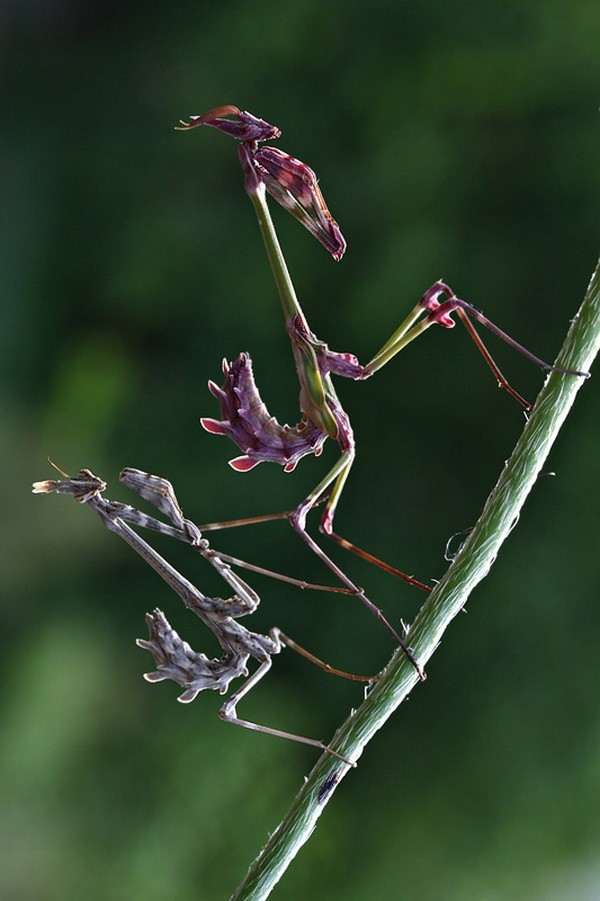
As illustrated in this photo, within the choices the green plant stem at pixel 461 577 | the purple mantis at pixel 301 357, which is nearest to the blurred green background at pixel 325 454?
the purple mantis at pixel 301 357

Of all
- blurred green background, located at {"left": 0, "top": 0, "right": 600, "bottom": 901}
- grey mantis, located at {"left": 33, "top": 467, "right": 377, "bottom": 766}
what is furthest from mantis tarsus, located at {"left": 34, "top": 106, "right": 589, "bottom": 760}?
blurred green background, located at {"left": 0, "top": 0, "right": 600, "bottom": 901}

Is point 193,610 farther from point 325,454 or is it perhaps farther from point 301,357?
point 325,454

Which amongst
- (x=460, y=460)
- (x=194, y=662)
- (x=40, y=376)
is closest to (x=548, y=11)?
(x=460, y=460)

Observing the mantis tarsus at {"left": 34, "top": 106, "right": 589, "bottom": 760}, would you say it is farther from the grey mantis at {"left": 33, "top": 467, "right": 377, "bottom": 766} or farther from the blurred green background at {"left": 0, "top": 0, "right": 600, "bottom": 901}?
the blurred green background at {"left": 0, "top": 0, "right": 600, "bottom": 901}

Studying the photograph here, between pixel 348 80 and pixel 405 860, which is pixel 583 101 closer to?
pixel 348 80

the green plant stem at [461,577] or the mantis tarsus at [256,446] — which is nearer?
the green plant stem at [461,577]

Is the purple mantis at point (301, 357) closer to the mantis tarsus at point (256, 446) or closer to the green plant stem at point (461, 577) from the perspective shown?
the mantis tarsus at point (256, 446)
